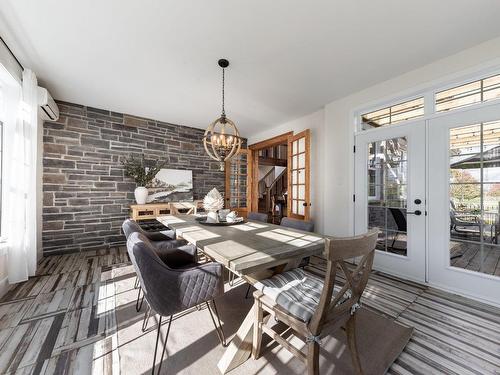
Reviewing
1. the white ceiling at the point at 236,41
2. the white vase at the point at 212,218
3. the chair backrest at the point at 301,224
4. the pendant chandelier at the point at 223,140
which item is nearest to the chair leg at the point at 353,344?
the chair backrest at the point at 301,224

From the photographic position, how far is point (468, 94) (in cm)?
229

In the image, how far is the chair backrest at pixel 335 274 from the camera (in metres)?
1.00

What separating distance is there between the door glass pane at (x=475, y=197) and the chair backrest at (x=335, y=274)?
Answer: 6.40ft

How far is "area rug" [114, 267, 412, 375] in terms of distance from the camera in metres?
1.36

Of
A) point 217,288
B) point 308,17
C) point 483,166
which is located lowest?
point 217,288

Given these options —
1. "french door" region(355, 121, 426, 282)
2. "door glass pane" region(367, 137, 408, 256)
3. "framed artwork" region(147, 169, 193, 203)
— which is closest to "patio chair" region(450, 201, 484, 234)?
"french door" region(355, 121, 426, 282)

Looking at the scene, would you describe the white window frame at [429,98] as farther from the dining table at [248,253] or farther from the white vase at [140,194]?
the white vase at [140,194]

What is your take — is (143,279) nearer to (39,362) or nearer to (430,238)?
(39,362)

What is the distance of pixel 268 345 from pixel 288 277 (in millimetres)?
528

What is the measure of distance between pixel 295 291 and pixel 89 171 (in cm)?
412

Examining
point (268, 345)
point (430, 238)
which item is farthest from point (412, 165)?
point (268, 345)

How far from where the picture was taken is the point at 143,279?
130 cm

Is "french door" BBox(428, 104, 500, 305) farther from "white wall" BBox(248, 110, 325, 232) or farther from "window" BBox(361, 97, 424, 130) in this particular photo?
"white wall" BBox(248, 110, 325, 232)

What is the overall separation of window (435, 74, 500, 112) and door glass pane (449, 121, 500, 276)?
0.27 meters
